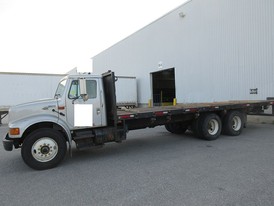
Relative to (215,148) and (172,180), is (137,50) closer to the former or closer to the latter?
(215,148)

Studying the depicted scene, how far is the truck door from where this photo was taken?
5.98 meters

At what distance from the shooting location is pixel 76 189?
13.9 ft

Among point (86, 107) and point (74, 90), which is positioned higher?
point (74, 90)

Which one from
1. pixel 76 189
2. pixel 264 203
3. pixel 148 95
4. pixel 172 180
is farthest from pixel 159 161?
pixel 148 95

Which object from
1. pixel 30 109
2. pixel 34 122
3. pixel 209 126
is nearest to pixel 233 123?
pixel 209 126

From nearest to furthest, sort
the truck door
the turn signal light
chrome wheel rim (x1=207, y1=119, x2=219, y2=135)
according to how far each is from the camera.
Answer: the turn signal light → the truck door → chrome wheel rim (x1=207, y1=119, x2=219, y2=135)

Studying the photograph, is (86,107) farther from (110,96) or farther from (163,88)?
(163,88)

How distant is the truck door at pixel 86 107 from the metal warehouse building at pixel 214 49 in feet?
30.9

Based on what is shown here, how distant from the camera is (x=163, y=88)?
26.7 meters

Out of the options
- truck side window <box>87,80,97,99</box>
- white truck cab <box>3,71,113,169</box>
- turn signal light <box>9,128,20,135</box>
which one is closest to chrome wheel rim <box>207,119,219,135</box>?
white truck cab <box>3,71,113,169</box>

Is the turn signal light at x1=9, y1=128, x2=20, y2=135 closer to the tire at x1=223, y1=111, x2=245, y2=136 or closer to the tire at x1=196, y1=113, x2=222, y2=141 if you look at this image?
the tire at x1=196, y1=113, x2=222, y2=141

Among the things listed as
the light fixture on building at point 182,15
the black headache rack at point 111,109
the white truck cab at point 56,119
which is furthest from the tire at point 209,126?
the light fixture on building at point 182,15

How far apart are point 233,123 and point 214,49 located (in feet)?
21.4

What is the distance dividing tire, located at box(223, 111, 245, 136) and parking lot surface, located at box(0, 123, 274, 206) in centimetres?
149
